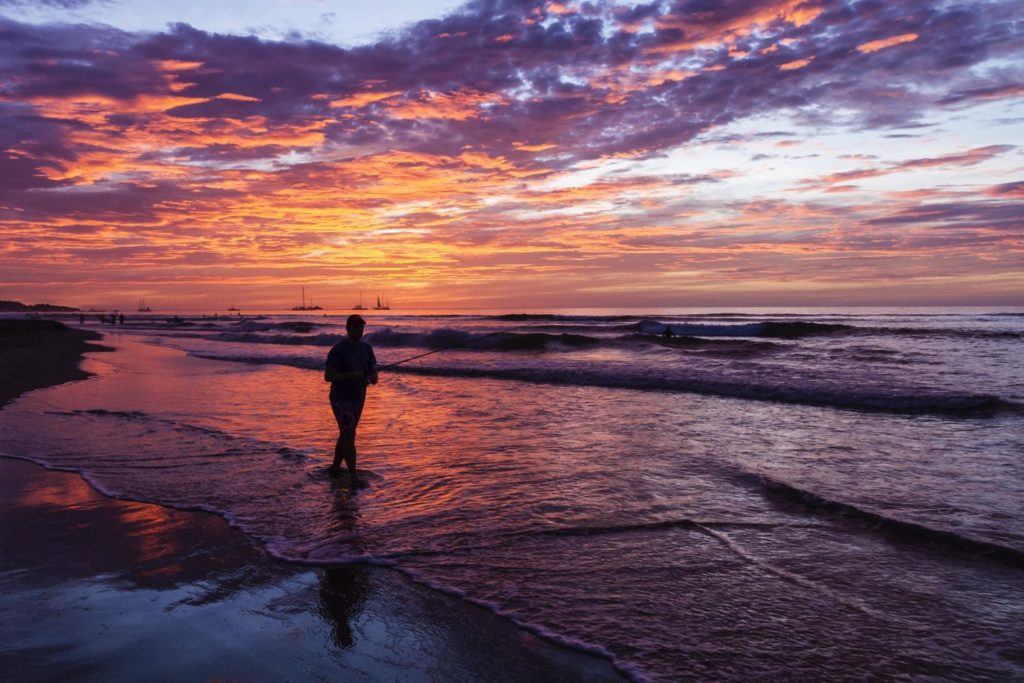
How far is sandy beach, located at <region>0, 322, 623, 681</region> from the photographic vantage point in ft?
11.9

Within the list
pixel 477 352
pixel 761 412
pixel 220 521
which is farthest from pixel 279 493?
pixel 477 352

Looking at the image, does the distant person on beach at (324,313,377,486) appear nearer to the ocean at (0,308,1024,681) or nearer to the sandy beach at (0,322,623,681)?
the ocean at (0,308,1024,681)

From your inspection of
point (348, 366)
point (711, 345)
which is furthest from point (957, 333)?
point (348, 366)

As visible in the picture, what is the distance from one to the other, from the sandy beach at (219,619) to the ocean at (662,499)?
0.30 meters

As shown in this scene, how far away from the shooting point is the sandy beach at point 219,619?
3.62 meters

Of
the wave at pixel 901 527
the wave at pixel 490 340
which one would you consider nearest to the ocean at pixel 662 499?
the wave at pixel 901 527

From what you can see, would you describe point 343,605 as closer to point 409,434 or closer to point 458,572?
point 458,572

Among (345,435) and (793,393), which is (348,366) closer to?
(345,435)

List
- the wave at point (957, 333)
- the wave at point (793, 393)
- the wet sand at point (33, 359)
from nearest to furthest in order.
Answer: the wave at point (793, 393) → the wet sand at point (33, 359) → the wave at point (957, 333)

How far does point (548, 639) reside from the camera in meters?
4.07

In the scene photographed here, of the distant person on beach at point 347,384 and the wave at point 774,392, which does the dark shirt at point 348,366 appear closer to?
the distant person on beach at point 347,384

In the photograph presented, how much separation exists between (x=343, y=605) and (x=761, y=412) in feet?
36.2

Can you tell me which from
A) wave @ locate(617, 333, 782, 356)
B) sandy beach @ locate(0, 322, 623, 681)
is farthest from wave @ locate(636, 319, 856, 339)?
sandy beach @ locate(0, 322, 623, 681)

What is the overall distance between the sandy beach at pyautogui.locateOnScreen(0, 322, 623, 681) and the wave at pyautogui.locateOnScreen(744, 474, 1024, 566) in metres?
3.83
